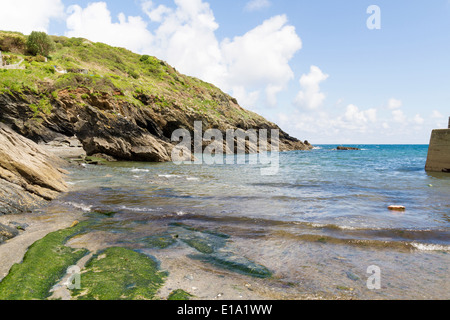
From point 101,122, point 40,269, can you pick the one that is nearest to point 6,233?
point 40,269

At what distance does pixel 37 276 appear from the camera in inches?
171

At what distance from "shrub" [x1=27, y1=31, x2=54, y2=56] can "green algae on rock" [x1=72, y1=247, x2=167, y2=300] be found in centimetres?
6342

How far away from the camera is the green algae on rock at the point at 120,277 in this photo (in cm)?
395

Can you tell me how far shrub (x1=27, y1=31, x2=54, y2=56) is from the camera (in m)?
52.7

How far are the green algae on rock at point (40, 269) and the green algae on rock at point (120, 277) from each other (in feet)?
1.41

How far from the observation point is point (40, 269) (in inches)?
181

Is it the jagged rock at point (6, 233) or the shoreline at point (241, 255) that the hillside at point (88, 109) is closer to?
the shoreline at point (241, 255)

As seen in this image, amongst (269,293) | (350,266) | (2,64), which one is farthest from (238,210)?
(2,64)

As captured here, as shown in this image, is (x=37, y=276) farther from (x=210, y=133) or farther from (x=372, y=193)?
(x=210, y=133)

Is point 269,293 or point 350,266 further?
point 350,266

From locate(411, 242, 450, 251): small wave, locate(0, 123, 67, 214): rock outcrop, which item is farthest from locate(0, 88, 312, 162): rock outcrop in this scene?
locate(411, 242, 450, 251): small wave

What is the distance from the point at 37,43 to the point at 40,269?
210 ft

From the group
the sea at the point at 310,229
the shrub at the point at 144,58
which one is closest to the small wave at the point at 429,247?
the sea at the point at 310,229
